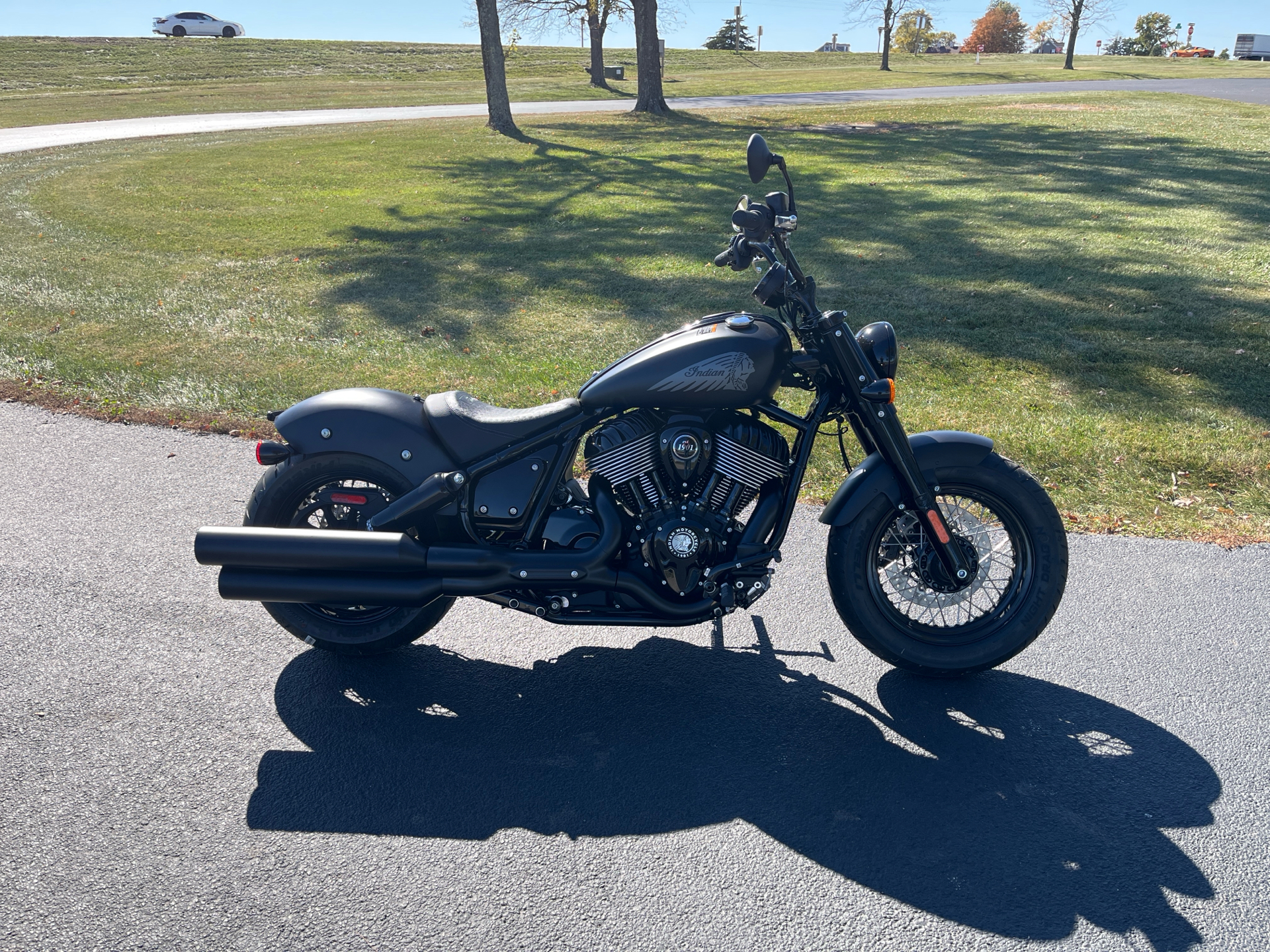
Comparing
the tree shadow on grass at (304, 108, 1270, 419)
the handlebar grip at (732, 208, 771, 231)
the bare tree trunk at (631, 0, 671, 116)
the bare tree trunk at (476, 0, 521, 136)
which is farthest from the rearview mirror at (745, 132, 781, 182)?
the bare tree trunk at (631, 0, 671, 116)

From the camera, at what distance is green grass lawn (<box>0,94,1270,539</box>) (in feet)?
21.3

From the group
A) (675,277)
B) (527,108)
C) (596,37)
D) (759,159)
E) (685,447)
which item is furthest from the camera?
(596,37)

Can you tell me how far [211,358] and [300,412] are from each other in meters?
4.66

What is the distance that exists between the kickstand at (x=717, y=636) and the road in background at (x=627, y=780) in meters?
0.03

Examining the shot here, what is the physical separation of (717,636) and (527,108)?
92.9 ft

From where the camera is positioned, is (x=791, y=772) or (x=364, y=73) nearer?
(x=791, y=772)

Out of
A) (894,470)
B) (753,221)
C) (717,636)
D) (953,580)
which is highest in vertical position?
(753,221)

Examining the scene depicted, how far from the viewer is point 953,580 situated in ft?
12.0

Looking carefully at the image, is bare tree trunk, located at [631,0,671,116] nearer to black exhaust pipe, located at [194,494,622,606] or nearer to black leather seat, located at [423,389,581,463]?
black leather seat, located at [423,389,581,463]

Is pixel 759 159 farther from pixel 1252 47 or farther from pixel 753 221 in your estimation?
pixel 1252 47

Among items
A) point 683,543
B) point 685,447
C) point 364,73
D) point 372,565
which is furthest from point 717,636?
point 364,73

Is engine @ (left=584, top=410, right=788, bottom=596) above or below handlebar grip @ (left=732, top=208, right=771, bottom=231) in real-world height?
below

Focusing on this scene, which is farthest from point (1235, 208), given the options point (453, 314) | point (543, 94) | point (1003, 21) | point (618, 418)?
point (1003, 21)

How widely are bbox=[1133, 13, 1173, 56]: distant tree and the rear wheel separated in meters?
82.7
